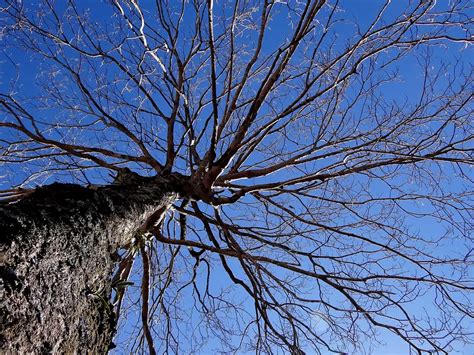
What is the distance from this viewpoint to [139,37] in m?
3.82

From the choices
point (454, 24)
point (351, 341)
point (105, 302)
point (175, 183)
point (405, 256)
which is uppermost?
point (454, 24)

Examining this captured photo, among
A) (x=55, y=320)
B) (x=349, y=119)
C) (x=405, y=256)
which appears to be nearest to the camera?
(x=55, y=320)

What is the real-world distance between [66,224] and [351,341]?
2758mm

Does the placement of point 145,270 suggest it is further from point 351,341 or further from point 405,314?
point 405,314

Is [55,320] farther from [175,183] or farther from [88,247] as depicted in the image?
[175,183]

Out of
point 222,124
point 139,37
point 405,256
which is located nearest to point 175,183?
point 222,124

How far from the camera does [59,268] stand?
1.38 m

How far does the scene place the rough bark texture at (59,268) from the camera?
1.14 m

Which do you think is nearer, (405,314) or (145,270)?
(405,314)

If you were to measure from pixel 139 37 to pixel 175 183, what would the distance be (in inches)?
58.4

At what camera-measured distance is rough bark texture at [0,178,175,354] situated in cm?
114

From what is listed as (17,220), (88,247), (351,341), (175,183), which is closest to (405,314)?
(351,341)

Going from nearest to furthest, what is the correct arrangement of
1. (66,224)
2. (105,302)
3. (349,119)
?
(66,224) → (105,302) → (349,119)

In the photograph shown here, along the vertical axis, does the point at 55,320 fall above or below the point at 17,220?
below
